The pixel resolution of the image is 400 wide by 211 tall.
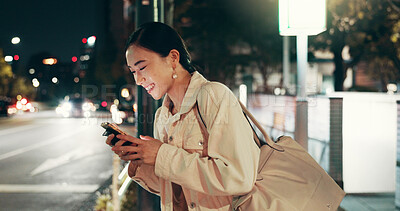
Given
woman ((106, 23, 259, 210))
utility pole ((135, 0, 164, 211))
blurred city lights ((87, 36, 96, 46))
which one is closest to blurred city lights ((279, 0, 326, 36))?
utility pole ((135, 0, 164, 211))

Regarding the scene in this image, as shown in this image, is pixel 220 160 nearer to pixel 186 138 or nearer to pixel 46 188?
pixel 186 138

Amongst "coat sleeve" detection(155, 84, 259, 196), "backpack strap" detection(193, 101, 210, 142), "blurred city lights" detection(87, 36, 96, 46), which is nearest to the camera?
"coat sleeve" detection(155, 84, 259, 196)

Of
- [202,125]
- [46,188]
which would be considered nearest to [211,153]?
[202,125]

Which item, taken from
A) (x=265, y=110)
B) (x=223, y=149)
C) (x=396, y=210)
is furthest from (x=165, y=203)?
(x=265, y=110)

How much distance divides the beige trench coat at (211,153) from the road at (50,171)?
5.20 meters

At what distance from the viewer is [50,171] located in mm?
9000

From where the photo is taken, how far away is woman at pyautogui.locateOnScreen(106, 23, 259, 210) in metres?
1.34

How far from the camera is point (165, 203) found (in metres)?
1.66

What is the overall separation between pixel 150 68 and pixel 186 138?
13.4 inches

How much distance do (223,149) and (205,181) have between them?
0.43 feet

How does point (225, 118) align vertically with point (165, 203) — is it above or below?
above

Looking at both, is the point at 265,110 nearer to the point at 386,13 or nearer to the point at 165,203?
the point at 386,13

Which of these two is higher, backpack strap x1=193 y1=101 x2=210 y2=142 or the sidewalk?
backpack strap x1=193 y1=101 x2=210 y2=142

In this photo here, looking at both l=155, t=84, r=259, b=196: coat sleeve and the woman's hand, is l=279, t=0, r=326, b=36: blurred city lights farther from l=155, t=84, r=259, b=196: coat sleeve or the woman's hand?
the woman's hand
